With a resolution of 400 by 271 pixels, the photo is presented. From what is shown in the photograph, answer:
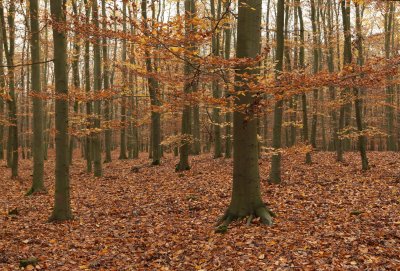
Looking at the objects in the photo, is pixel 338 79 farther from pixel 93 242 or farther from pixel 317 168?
pixel 317 168

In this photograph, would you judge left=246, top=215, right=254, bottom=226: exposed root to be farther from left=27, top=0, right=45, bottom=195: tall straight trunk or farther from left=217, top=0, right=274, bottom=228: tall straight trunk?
left=27, top=0, right=45, bottom=195: tall straight trunk

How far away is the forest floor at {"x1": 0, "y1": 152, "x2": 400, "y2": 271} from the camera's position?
6.31 m

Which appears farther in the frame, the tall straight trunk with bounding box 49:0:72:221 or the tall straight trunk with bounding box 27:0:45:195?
the tall straight trunk with bounding box 27:0:45:195

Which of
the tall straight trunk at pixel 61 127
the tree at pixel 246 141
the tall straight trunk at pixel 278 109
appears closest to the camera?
the tree at pixel 246 141

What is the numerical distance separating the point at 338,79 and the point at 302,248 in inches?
127

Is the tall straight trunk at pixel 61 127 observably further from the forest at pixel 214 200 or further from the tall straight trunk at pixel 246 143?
the tall straight trunk at pixel 246 143

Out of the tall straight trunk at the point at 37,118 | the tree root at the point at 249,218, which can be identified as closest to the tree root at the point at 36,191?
the tall straight trunk at the point at 37,118

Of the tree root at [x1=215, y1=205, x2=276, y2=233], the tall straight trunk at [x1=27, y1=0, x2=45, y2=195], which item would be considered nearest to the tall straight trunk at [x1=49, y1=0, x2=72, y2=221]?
the tall straight trunk at [x1=27, y1=0, x2=45, y2=195]

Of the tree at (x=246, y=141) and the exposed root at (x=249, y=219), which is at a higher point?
the tree at (x=246, y=141)

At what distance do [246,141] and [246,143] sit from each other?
1.8 inches

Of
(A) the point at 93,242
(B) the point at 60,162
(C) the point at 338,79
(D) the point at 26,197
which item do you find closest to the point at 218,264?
(A) the point at 93,242

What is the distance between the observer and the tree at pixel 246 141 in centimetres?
784

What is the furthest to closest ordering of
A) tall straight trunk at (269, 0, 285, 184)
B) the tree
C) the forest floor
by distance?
tall straight trunk at (269, 0, 285, 184), the tree, the forest floor

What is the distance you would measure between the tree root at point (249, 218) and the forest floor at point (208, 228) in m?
0.18
